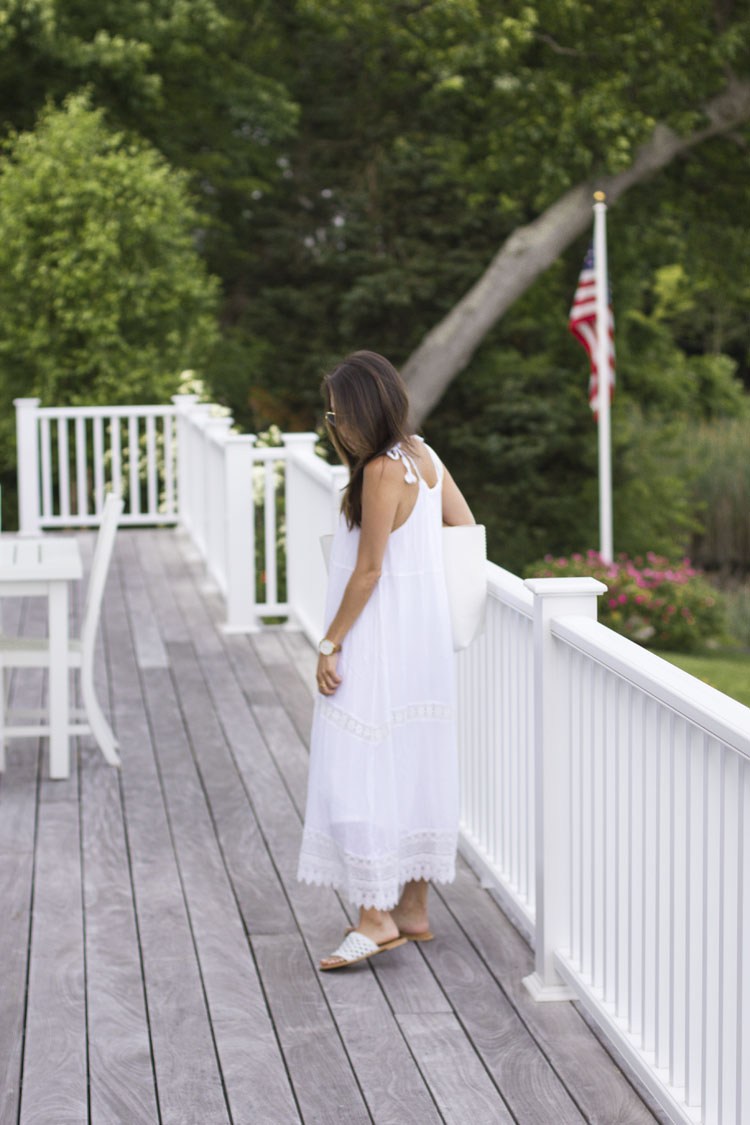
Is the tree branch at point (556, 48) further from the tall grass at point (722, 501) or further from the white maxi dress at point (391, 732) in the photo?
the white maxi dress at point (391, 732)

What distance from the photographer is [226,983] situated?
11.1ft

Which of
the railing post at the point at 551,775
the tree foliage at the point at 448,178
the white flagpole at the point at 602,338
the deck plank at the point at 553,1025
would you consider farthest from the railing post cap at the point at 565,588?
the tree foliage at the point at 448,178

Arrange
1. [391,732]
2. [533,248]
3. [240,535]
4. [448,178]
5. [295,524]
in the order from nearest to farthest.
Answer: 1. [391,732]
2. [295,524]
3. [240,535]
4. [533,248]
5. [448,178]

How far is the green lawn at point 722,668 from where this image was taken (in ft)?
33.7

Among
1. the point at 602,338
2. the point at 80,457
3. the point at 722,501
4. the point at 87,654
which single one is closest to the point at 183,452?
the point at 80,457

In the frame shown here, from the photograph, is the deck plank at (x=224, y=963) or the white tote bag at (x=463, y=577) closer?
the deck plank at (x=224, y=963)

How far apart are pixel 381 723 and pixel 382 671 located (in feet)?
0.41

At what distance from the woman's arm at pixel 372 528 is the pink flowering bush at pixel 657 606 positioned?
9.35 meters

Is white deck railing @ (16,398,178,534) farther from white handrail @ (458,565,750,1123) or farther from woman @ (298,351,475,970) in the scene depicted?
woman @ (298,351,475,970)

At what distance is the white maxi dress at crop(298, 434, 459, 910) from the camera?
333 cm

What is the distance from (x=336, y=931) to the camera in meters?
3.73

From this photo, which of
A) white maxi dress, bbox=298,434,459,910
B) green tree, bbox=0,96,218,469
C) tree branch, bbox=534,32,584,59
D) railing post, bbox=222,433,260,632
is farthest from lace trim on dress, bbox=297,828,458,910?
tree branch, bbox=534,32,584,59

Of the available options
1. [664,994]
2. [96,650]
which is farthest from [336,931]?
[96,650]

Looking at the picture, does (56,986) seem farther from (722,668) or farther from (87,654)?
(722,668)
